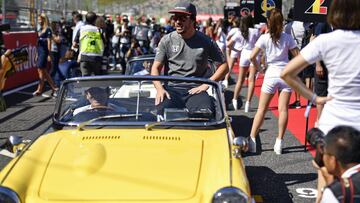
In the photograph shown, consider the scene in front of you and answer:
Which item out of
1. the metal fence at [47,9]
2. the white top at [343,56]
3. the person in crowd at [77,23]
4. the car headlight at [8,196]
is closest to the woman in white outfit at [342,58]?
the white top at [343,56]

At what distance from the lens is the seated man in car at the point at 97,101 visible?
4.80 m

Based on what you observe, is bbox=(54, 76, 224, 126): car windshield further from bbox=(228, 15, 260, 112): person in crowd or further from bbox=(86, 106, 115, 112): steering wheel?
bbox=(228, 15, 260, 112): person in crowd

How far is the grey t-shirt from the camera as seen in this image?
19.3 feet

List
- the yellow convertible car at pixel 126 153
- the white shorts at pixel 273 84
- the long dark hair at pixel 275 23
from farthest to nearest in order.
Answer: the long dark hair at pixel 275 23, the white shorts at pixel 273 84, the yellow convertible car at pixel 126 153

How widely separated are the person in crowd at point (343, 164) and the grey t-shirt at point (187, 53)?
301 centimetres

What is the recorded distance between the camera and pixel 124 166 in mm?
3812

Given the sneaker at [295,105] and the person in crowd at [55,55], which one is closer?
the sneaker at [295,105]

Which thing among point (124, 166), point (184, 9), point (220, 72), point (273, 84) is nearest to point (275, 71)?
point (273, 84)

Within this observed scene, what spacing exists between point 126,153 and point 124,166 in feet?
0.73

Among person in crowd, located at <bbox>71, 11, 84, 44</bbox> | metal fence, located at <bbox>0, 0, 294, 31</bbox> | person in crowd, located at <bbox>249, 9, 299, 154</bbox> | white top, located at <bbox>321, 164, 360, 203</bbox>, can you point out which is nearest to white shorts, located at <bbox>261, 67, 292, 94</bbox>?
person in crowd, located at <bbox>249, 9, 299, 154</bbox>

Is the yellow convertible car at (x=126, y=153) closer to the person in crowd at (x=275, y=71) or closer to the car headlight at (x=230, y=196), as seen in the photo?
the car headlight at (x=230, y=196)

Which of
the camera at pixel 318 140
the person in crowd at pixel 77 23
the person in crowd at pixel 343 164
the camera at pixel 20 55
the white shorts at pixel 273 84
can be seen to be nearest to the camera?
the person in crowd at pixel 343 164

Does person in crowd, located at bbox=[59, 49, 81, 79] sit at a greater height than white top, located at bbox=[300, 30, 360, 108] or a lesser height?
lesser

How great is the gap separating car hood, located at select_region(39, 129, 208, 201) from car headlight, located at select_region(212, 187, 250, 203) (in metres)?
0.16
